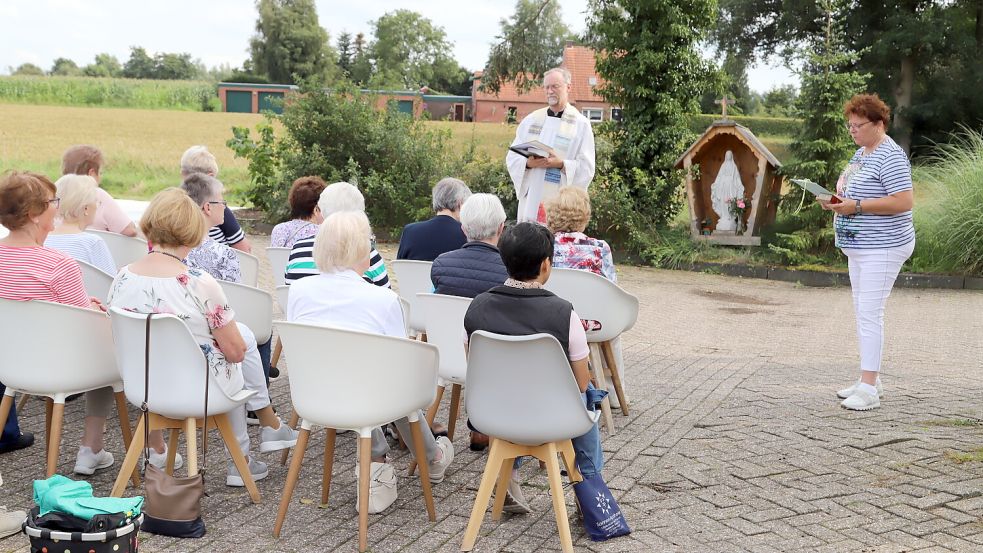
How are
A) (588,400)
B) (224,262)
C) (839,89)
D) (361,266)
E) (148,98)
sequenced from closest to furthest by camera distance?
(588,400) → (361,266) → (224,262) → (839,89) → (148,98)

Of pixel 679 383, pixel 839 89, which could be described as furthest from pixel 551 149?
pixel 839 89

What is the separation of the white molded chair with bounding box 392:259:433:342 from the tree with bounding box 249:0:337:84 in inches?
3240

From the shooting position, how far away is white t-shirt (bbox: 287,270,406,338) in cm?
411

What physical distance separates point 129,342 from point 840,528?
123 inches

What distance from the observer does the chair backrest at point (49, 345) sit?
13.7 ft

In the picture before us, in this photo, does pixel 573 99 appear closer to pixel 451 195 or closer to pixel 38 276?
pixel 451 195

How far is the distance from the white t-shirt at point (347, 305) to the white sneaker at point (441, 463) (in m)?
0.78

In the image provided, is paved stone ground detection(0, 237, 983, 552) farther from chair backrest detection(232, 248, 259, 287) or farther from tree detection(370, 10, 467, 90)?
tree detection(370, 10, 467, 90)

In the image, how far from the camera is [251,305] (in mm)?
5074

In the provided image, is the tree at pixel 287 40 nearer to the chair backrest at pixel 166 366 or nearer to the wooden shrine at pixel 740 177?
the wooden shrine at pixel 740 177

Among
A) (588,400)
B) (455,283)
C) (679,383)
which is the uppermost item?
(455,283)

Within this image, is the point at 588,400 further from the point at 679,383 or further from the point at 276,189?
the point at 276,189

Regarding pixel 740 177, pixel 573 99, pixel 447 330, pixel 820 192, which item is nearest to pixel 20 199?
pixel 447 330

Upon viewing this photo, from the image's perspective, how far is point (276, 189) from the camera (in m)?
15.4
